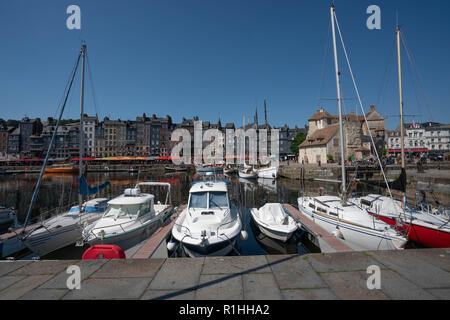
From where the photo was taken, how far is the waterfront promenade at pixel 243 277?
381 cm

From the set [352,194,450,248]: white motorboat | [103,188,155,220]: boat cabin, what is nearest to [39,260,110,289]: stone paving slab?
[103,188,155,220]: boat cabin

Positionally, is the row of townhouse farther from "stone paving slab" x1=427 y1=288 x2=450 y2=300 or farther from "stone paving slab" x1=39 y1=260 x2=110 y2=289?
"stone paving slab" x1=39 y1=260 x2=110 y2=289

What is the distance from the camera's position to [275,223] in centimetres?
1109

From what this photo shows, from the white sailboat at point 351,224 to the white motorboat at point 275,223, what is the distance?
1991mm

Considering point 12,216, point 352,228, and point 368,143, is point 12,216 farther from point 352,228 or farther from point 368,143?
point 368,143

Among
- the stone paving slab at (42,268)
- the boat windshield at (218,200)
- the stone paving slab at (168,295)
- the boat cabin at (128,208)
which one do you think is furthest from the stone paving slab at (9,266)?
the boat windshield at (218,200)

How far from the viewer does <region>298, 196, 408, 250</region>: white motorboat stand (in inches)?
339

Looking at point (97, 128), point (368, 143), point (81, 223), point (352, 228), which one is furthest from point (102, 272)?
point (97, 128)

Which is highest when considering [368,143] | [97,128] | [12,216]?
[97,128]

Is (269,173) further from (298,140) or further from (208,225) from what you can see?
(298,140)

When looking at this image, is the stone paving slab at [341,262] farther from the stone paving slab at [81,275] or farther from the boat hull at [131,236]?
the boat hull at [131,236]
